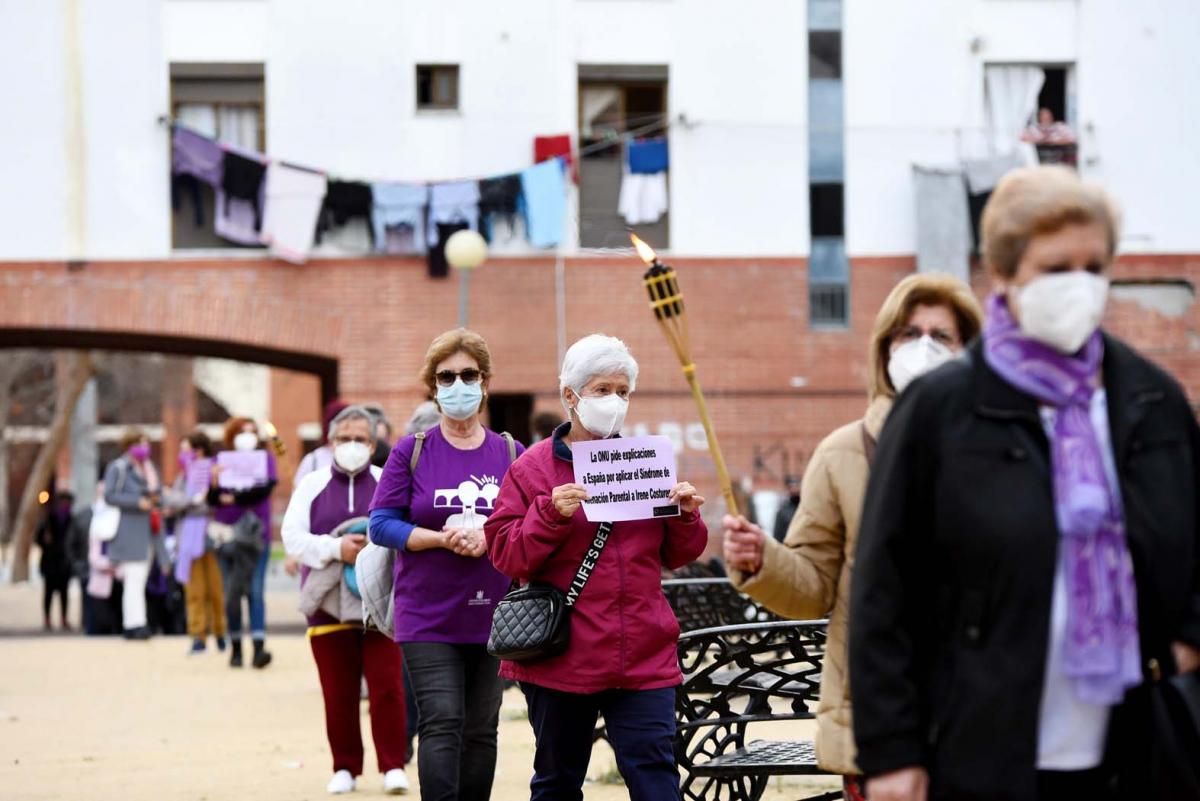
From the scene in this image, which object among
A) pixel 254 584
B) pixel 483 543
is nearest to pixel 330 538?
pixel 483 543

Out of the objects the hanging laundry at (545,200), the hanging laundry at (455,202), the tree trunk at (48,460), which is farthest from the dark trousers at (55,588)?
the tree trunk at (48,460)

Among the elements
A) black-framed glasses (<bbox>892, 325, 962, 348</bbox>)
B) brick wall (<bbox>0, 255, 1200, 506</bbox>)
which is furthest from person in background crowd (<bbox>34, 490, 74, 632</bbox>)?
black-framed glasses (<bbox>892, 325, 962, 348</bbox>)

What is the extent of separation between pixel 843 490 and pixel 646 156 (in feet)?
76.3

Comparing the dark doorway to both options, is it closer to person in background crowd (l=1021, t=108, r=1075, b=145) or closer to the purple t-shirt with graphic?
person in background crowd (l=1021, t=108, r=1075, b=145)

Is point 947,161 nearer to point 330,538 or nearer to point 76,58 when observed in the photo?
point 76,58

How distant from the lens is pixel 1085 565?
371cm


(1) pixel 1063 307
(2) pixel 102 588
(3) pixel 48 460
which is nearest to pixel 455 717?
(1) pixel 1063 307

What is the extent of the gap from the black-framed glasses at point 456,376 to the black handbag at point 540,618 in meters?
1.62

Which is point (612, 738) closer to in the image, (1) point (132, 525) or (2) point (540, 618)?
(2) point (540, 618)

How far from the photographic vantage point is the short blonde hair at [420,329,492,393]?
26.6 feet

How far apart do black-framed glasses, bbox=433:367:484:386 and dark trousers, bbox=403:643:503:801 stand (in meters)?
1.01

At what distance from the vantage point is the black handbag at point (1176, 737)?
3.72 meters

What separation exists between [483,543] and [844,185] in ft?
69.6

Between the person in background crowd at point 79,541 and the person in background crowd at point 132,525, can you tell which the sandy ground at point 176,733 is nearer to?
the person in background crowd at point 132,525
